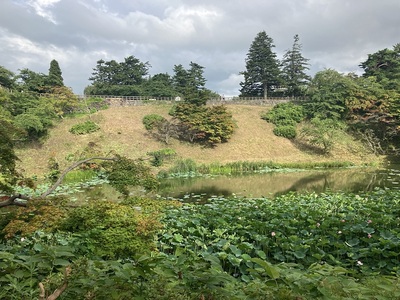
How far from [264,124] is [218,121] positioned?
253 inches

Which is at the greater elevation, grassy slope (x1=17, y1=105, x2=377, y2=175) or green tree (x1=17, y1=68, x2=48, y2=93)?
green tree (x1=17, y1=68, x2=48, y2=93)

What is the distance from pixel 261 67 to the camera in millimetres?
37844

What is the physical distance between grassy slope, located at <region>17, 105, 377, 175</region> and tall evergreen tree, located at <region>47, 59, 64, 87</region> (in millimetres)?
6886

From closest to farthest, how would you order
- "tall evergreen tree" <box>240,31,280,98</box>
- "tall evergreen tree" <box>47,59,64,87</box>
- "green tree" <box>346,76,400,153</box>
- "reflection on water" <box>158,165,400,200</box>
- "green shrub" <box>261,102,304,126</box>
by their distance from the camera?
"reflection on water" <box>158,165,400,200</box>
"green tree" <box>346,76,400,153</box>
"green shrub" <box>261,102,304,126</box>
"tall evergreen tree" <box>47,59,64,87</box>
"tall evergreen tree" <box>240,31,280,98</box>

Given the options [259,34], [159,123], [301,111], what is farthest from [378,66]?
[159,123]

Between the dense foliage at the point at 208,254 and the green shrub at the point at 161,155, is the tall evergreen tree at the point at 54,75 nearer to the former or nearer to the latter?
the green shrub at the point at 161,155

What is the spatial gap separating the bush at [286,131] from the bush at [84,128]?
49.5ft

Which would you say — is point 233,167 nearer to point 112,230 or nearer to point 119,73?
point 112,230

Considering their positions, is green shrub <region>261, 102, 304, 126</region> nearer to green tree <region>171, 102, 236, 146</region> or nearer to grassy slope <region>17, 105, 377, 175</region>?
grassy slope <region>17, 105, 377, 175</region>

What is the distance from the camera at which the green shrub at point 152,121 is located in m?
26.0

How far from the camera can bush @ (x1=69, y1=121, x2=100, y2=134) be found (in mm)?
23703

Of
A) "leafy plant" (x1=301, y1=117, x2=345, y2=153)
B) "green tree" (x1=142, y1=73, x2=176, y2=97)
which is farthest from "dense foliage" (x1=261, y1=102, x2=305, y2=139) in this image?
"green tree" (x1=142, y1=73, x2=176, y2=97)

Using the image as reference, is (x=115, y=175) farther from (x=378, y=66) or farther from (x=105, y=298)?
(x=378, y=66)

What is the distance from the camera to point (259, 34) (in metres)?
38.7
